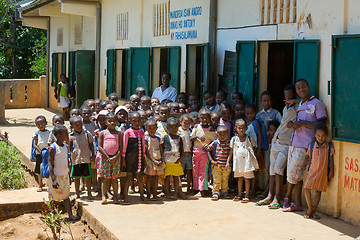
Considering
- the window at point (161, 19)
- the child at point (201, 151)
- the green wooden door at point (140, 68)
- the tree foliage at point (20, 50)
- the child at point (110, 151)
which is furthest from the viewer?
the tree foliage at point (20, 50)

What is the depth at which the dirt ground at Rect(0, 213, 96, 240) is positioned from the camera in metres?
6.46

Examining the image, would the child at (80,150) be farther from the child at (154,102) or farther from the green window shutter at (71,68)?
the green window shutter at (71,68)

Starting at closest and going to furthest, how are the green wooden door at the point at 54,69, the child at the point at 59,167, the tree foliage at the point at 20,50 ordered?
the child at the point at 59,167
the green wooden door at the point at 54,69
the tree foliage at the point at 20,50

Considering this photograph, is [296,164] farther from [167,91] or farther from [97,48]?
[97,48]

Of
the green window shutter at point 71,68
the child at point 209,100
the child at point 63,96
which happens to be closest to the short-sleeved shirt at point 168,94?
the child at point 209,100

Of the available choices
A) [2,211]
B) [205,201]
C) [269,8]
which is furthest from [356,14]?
[2,211]

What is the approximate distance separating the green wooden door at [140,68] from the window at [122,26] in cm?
93

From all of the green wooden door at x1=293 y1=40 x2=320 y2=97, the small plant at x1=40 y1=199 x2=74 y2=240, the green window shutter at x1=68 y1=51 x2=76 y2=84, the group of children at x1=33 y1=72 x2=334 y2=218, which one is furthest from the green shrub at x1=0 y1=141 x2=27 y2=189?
the green window shutter at x1=68 y1=51 x2=76 y2=84

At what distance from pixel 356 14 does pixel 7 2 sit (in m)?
16.5

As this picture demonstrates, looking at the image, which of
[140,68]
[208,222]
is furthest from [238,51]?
[140,68]

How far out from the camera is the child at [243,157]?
23.4 feet

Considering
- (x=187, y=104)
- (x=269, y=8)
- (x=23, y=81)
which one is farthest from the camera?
(x=23, y=81)

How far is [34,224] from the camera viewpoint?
276 inches

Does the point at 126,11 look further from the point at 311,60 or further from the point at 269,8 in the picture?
the point at 311,60
